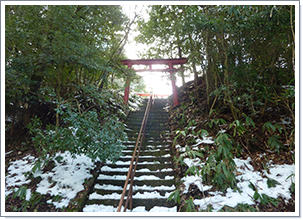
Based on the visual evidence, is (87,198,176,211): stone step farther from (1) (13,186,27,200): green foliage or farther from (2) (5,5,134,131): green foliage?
(2) (5,5,134,131): green foliage

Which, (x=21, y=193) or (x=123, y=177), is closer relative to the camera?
(x=21, y=193)

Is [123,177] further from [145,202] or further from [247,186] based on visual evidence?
[247,186]

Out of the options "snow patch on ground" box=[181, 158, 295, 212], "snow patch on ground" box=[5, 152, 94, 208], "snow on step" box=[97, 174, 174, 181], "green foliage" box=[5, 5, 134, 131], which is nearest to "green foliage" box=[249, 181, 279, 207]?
"snow patch on ground" box=[181, 158, 295, 212]

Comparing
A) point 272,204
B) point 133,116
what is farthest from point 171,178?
point 133,116

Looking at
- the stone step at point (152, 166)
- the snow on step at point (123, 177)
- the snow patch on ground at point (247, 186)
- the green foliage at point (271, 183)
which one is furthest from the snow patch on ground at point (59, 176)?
the green foliage at point (271, 183)

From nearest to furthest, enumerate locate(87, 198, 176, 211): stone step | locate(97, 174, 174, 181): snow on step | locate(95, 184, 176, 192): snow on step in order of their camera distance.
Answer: locate(87, 198, 176, 211): stone step → locate(95, 184, 176, 192): snow on step → locate(97, 174, 174, 181): snow on step

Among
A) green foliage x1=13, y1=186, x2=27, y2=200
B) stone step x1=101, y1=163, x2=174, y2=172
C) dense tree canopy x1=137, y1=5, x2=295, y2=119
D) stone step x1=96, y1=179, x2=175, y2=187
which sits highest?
dense tree canopy x1=137, y1=5, x2=295, y2=119

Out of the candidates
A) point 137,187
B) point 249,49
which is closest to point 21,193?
point 137,187

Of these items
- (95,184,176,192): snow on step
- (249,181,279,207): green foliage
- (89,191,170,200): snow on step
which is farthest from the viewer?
(95,184,176,192): snow on step

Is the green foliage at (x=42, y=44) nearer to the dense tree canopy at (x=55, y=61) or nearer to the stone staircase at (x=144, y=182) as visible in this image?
the dense tree canopy at (x=55, y=61)
